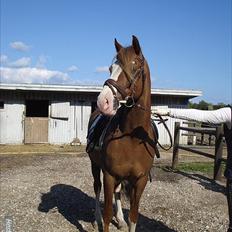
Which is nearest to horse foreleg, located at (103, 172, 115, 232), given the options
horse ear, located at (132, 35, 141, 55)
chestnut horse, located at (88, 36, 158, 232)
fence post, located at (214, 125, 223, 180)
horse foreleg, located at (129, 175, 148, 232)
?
chestnut horse, located at (88, 36, 158, 232)

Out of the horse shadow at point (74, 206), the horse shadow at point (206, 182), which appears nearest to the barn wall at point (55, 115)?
the horse shadow at point (206, 182)

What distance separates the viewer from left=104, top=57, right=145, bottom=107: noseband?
341 cm

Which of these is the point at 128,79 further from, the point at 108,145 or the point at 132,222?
the point at 132,222

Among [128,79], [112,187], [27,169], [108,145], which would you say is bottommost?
[27,169]

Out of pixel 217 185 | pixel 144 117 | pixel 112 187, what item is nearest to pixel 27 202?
pixel 112 187

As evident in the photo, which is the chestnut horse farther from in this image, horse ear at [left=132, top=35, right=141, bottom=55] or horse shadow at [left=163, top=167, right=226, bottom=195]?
horse shadow at [left=163, top=167, right=226, bottom=195]

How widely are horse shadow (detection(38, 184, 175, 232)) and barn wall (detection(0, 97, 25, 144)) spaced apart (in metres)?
10.8

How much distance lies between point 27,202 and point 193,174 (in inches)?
195

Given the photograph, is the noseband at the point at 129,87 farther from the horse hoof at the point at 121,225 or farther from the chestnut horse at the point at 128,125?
the horse hoof at the point at 121,225

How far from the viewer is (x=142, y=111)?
3.92 m

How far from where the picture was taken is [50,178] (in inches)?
362

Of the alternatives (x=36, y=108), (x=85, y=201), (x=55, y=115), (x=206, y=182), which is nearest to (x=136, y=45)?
(x=85, y=201)

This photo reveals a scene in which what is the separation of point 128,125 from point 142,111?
9.6 inches

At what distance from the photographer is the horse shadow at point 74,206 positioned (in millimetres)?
5577
